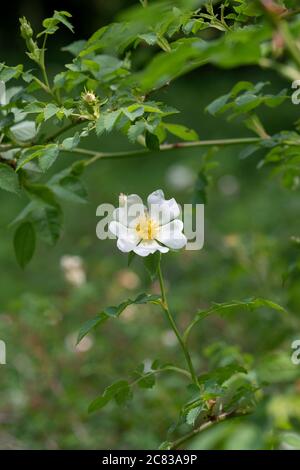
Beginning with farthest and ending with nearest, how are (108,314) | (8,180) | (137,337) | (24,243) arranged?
(137,337) → (24,243) → (8,180) → (108,314)

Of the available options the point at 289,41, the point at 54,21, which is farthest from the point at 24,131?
the point at 289,41

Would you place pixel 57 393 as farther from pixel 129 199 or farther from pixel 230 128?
pixel 230 128

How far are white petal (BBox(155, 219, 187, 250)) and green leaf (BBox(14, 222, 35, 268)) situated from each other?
0.27m

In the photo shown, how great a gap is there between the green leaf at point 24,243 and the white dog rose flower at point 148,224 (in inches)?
8.5

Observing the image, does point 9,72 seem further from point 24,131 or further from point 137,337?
point 137,337

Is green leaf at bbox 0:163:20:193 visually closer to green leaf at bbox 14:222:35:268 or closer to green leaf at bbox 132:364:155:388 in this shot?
green leaf at bbox 14:222:35:268

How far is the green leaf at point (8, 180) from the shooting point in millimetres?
1176

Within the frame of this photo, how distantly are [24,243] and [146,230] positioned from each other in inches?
10.7

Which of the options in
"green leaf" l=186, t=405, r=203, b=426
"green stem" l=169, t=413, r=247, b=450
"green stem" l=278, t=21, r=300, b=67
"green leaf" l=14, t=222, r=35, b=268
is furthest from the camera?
"green leaf" l=14, t=222, r=35, b=268

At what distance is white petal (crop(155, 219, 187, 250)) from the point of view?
1.15 m

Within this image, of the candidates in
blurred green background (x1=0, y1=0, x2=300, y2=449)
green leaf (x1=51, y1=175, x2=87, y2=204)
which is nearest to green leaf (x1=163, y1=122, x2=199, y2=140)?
blurred green background (x1=0, y1=0, x2=300, y2=449)

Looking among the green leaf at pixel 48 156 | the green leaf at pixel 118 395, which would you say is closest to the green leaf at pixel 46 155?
the green leaf at pixel 48 156

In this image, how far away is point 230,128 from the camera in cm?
554

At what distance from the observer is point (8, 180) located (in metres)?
1.18
